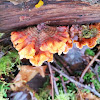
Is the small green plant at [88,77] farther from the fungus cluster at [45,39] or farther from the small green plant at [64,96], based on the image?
the fungus cluster at [45,39]

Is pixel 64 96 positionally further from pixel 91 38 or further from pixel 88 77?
pixel 91 38

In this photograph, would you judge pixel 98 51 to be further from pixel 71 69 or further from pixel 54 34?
pixel 54 34

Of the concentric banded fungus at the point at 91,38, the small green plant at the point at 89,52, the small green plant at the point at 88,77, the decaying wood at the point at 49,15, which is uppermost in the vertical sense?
the decaying wood at the point at 49,15

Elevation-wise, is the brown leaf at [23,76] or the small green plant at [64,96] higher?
the brown leaf at [23,76]

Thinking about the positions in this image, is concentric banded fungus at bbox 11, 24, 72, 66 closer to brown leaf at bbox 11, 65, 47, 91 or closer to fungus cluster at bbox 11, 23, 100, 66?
fungus cluster at bbox 11, 23, 100, 66

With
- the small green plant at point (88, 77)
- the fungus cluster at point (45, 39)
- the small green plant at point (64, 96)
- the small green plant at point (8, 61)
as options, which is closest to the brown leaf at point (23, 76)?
the small green plant at point (8, 61)

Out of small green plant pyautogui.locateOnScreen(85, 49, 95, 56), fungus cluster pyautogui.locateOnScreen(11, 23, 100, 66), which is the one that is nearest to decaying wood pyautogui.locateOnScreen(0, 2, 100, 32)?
fungus cluster pyautogui.locateOnScreen(11, 23, 100, 66)

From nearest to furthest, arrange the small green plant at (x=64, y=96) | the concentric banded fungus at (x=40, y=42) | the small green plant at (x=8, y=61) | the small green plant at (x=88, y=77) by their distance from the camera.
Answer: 1. the concentric banded fungus at (x=40, y=42)
2. the small green plant at (x=8, y=61)
3. the small green plant at (x=64, y=96)
4. the small green plant at (x=88, y=77)

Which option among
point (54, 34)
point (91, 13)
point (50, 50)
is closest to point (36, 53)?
point (50, 50)
